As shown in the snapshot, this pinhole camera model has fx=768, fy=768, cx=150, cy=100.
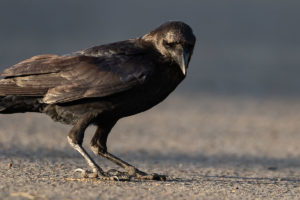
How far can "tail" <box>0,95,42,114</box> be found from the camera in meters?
7.58

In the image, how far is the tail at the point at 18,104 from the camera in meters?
7.58

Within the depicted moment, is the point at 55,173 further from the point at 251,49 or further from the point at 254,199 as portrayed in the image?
the point at 251,49

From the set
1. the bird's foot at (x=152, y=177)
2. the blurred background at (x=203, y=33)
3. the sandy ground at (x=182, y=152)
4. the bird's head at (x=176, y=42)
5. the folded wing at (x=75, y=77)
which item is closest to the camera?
the sandy ground at (x=182, y=152)

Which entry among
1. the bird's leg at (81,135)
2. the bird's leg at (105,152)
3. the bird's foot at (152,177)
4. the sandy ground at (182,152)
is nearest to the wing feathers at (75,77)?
the bird's leg at (81,135)

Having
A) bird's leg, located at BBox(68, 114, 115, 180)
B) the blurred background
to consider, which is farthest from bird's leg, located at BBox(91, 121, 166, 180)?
the blurred background

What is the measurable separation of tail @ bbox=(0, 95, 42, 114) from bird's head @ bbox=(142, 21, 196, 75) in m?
1.34

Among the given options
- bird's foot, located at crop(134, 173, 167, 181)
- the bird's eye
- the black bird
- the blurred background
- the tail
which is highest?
the blurred background

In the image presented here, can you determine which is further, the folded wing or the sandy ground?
the folded wing

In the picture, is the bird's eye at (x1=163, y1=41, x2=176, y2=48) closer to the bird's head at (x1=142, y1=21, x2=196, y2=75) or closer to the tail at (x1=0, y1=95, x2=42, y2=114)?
the bird's head at (x1=142, y1=21, x2=196, y2=75)

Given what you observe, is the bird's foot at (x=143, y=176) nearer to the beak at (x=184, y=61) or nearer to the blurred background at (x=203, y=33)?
the beak at (x=184, y=61)

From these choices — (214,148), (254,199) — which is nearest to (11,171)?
(254,199)

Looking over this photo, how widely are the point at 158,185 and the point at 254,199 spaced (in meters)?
0.94

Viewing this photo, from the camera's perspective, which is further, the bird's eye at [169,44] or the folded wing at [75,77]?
the bird's eye at [169,44]

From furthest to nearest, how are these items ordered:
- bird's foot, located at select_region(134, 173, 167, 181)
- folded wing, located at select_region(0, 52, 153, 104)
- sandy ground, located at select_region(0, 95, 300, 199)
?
bird's foot, located at select_region(134, 173, 167, 181) → folded wing, located at select_region(0, 52, 153, 104) → sandy ground, located at select_region(0, 95, 300, 199)
